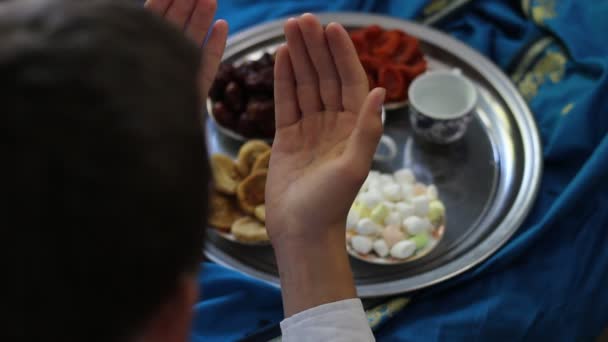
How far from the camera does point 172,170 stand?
1.10ft

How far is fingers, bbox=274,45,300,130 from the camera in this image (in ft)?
2.40

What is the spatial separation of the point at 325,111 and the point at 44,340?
47cm

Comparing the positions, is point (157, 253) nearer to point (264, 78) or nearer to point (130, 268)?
point (130, 268)

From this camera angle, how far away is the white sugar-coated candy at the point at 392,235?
0.87 m

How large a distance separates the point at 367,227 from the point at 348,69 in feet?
0.86

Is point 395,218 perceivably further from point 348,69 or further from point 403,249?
point 348,69

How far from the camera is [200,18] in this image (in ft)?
2.44

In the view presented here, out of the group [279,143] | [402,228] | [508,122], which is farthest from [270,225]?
[508,122]

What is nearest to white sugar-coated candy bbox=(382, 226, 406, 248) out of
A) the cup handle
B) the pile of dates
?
the cup handle

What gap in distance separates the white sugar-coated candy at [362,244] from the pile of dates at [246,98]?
237mm

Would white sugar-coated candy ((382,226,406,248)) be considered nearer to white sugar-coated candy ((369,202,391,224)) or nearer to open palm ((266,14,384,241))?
white sugar-coated candy ((369,202,391,224))

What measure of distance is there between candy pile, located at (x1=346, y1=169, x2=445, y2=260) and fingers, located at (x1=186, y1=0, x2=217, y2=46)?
1.11 feet

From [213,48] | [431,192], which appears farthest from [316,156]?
[431,192]

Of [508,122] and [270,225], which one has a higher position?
[270,225]
